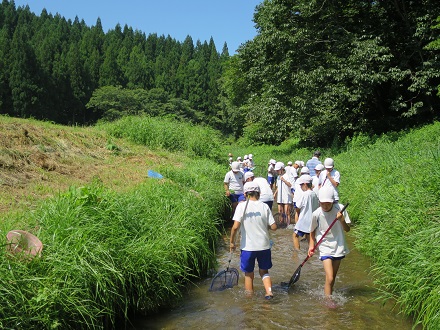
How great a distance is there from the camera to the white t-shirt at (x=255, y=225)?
5910mm

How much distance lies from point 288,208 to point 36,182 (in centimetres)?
684

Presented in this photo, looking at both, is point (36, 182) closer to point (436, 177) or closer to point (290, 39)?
point (436, 177)

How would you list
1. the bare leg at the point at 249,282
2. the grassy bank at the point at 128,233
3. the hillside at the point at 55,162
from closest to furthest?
1. the grassy bank at the point at 128,233
2. the bare leg at the point at 249,282
3. the hillside at the point at 55,162

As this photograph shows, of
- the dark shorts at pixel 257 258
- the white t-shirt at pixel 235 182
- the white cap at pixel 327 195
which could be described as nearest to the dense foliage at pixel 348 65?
the white t-shirt at pixel 235 182

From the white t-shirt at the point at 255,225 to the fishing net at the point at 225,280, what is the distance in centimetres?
98

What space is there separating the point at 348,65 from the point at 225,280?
1690 cm

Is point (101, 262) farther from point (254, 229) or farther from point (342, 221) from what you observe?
point (342, 221)

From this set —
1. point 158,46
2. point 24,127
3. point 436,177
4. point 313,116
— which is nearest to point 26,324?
point 436,177

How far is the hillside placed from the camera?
8266 millimetres

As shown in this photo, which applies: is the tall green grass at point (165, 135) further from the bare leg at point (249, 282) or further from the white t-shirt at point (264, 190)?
the bare leg at point (249, 282)

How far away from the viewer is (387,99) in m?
22.5

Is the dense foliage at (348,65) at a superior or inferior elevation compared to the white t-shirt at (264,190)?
superior

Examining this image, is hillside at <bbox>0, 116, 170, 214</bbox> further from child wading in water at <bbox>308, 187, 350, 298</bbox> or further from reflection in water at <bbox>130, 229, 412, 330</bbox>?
child wading in water at <bbox>308, 187, 350, 298</bbox>

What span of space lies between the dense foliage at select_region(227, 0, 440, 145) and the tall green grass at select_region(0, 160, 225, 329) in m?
15.7
